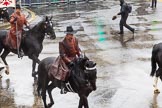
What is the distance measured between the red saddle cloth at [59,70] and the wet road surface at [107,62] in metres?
1.57

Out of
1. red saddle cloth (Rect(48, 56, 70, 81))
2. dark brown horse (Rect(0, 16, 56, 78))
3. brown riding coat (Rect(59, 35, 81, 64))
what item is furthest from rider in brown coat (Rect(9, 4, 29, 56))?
brown riding coat (Rect(59, 35, 81, 64))

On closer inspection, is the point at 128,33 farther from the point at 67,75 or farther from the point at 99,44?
the point at 67,75

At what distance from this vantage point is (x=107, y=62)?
17.5 meters

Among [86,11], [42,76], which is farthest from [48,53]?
[86,11]

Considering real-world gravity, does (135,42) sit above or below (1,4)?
below

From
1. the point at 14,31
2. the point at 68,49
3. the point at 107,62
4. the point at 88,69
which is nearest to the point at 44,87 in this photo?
the point at 68,49

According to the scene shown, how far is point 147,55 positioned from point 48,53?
13.6 ft

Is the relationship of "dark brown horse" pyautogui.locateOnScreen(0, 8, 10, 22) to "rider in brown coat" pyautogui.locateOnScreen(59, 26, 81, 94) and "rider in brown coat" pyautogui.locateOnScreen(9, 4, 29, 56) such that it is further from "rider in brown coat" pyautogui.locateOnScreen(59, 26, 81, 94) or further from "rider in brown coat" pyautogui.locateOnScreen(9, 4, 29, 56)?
"rider in brown coat" pyautogui.locateOnScreen(59, 26, 81, 94)

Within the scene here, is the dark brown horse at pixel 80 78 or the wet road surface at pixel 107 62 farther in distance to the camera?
the wet road surface at pixel 107 62

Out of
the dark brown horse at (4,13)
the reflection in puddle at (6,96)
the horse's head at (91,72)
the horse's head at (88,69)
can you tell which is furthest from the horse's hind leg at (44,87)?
the dark brown horse at (4,13)

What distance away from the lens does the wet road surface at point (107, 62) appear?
13.2 m

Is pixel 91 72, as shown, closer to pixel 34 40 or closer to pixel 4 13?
pixel 34 40

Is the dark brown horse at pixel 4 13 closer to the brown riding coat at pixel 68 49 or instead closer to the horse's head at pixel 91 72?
the brown riding coat at pixel 68 49

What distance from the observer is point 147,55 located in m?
18.4
